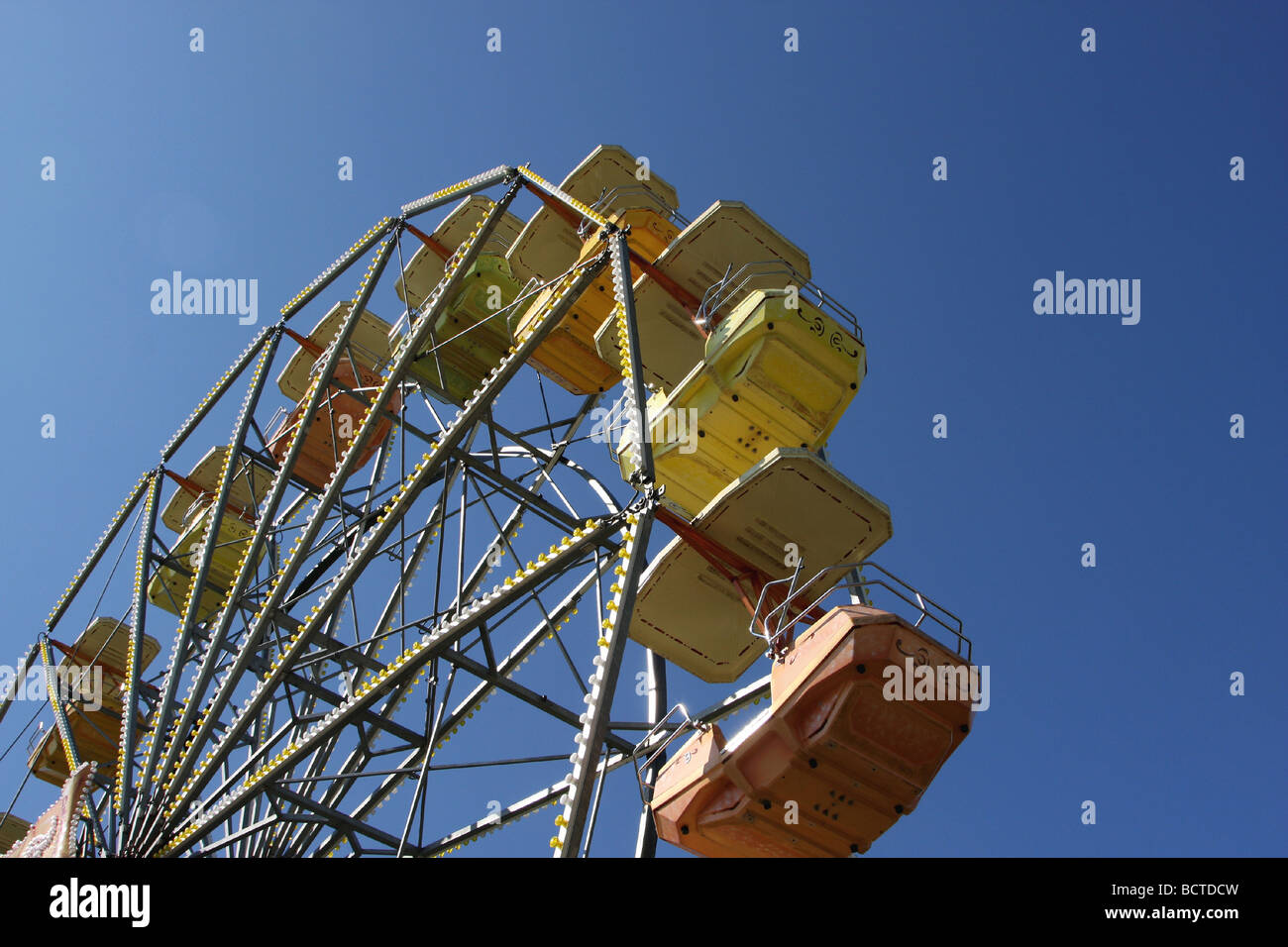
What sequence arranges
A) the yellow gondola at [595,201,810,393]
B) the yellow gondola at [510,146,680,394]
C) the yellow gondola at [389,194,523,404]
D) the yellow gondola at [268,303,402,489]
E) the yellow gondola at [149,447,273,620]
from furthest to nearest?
the yellow gondola at [149,447,273,620], the yellow gondola at [268,303,402,489], the yellow gondola at [389,194,523,404], the yellow gondola at [510,146,680,394], the yellow gondola at [595,201,810,393]

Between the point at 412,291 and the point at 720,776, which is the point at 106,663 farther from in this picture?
the point at 720,776

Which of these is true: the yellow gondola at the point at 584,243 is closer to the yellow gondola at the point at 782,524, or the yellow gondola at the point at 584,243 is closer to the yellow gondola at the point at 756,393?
the yellow gondola at the point at 756,393

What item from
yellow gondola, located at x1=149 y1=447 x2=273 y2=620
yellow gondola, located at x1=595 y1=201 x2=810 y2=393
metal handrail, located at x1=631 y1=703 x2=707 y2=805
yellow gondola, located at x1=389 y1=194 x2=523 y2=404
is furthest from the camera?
yellow gondola, located at x1=149 y1=447 x2=273 y2=620

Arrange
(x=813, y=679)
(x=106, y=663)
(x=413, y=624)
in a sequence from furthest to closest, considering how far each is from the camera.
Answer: (x=106, y=663)
(x=413, y=624)
(x=813, y=679)

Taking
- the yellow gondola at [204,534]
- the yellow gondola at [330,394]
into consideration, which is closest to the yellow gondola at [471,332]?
the yellow gondola at [330,394]

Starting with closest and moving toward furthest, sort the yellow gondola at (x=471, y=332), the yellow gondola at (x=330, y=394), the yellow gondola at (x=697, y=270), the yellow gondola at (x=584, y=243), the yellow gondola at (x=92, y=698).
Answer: the yellow gondola at (x=697, y=270) → the yellow gondola at (x=584, y=243) → the yellow gondola at (x=471, y=332) → the yellow gondola at (x=330, y=394) → the yellow gondola at (x=92, y=698)

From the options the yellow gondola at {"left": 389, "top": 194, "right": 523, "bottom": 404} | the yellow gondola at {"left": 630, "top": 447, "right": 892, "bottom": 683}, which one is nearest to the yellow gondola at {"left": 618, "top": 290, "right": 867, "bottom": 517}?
the yellow gondola at {"left": 630, "top": 447, "right": 892, "bottom": 683}

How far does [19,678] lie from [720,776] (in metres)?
18.7

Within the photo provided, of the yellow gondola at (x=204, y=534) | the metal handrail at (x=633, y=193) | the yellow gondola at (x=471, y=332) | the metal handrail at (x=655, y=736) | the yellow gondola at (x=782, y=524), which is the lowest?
the metal handrail at (x=655, y=736)

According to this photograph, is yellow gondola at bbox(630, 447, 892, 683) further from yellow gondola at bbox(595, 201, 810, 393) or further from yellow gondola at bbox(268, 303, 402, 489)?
yellow gondola at bbox(268, 303, 402, 489)

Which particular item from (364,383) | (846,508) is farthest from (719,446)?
(364,383)

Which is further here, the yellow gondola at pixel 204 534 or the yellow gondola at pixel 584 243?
the yellow gondola at pixel 204 534

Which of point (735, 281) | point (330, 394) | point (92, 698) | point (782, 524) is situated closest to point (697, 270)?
point (735, 281)

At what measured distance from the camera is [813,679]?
9.12 m
